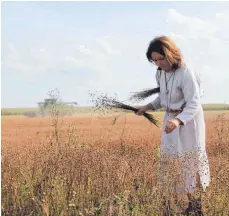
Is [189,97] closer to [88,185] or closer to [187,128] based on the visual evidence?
[187,128]

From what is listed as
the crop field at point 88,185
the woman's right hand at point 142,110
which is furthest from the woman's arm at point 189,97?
the woman's right hand at point 142,110

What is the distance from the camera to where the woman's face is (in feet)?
14.6

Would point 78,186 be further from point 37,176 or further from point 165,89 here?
point 165,89

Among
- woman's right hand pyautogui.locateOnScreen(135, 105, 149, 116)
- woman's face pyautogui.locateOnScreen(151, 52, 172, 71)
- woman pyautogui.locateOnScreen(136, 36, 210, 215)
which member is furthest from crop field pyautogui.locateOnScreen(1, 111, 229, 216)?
woman's face pyautogui.locateOnScreen(151, 52, 172, 71)

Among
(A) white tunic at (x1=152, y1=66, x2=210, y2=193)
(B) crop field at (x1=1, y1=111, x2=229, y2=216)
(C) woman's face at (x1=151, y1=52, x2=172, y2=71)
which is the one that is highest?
(C) woman's face at (x1=151, y1=52, x2=172, y2=71)

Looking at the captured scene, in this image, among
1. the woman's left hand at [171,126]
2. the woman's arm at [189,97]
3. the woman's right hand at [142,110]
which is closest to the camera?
the woman's left hand at [171,126]

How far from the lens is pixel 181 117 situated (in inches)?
171

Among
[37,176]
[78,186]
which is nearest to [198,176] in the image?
[78,186]

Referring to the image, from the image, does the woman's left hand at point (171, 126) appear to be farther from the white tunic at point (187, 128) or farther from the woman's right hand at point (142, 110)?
the woman's right hand at point (142, 110)

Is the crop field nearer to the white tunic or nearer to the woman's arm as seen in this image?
the white tunic

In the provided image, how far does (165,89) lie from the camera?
4648 millimetres

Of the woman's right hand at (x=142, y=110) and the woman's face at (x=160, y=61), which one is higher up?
the woman's face at (x=160, y=61)

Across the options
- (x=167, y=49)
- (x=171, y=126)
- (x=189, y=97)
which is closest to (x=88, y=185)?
(x=171, y=126)

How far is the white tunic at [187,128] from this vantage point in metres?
4.37
